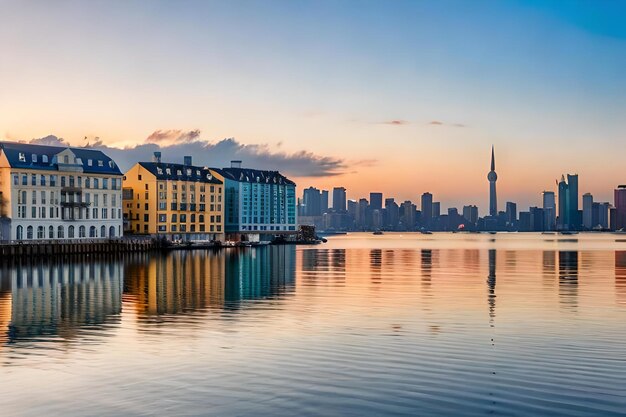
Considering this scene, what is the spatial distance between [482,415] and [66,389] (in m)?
13.0

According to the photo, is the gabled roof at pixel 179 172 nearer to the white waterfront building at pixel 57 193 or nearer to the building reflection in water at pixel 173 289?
the white waterfront building at pixel 57 193

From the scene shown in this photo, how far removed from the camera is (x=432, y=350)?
30609mm

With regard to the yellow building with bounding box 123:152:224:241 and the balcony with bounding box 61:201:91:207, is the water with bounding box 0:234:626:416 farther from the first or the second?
the yellow building with bounding box 123:152:224:241

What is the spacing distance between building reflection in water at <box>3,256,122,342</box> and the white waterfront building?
4894 cm

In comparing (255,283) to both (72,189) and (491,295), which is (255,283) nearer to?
(491,295)

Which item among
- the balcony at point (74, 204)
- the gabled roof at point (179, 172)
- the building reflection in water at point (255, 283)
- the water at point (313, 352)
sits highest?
the gabled roof at point (179, 172)

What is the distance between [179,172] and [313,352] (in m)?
159

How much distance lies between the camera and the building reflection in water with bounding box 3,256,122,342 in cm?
3816

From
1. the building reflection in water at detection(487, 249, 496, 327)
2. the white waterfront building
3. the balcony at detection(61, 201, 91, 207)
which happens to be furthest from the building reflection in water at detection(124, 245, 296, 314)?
the balcony at detection(61, 201, 91, 207)

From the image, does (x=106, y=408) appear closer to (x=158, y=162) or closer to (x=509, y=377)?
(x=509, y=377)

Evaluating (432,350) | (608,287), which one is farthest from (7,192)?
(432,350)

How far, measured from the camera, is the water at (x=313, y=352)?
22.3 metres

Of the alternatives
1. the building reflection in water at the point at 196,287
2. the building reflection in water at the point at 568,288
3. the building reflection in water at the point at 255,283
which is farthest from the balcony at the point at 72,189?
the building reflection in water at the point at 568,288

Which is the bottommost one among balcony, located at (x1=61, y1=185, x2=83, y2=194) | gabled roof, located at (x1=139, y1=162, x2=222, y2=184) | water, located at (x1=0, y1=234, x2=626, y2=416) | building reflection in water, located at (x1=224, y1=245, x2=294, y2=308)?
building reflection in water, located at (x1=224, y1=245, x2=294, y2=308)
